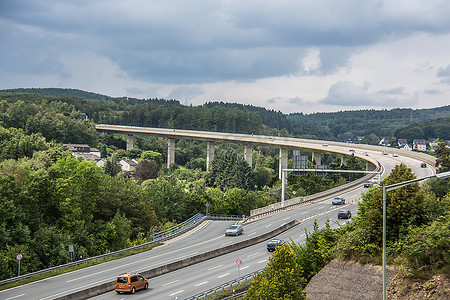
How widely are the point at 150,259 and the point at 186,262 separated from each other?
13.7 feet

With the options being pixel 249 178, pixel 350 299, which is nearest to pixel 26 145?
pixel 249 178

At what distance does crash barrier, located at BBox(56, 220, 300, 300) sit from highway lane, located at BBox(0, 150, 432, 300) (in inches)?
68.4

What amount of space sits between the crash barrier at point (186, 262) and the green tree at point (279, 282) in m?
14.1

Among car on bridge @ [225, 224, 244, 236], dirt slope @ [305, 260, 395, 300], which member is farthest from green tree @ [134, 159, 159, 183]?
dirt slope @ [305, 260, 395, 300]

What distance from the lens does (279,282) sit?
24.0 metres

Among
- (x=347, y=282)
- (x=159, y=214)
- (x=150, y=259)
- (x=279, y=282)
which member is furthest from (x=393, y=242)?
(x=159, y=214)

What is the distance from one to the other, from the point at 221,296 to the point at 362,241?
976 centimetres

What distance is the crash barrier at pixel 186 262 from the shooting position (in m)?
34.0

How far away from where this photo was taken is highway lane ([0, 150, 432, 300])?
3572cm

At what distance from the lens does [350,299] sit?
27312 mm

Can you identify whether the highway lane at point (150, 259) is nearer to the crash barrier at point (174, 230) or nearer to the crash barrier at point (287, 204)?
the crash barrier at point (174, 230)

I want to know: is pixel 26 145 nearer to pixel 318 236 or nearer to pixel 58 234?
pixel 58 234

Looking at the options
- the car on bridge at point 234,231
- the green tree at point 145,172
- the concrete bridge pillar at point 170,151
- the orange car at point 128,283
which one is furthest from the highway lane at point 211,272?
the concrete bridge pillar at point 170,151

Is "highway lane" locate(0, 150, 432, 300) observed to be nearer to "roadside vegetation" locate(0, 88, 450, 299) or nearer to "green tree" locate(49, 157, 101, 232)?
"roadside vegetation" locate(0, 88, 450, 299)
